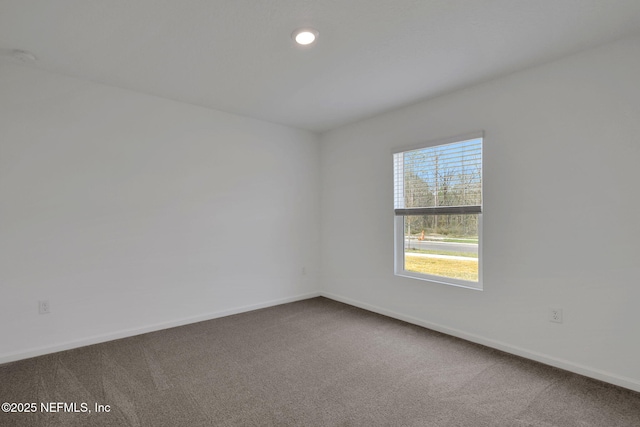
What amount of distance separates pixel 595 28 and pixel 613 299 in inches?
74.3

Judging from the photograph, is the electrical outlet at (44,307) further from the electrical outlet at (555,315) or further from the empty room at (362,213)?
the electrical outlet at (555,315)

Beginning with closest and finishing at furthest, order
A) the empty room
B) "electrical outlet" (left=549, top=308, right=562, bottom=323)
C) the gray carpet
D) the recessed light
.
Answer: the gray carpet, the empty room, the recessed light, "electrical outlet" (left=549, top=308, right=562, bottom=323)

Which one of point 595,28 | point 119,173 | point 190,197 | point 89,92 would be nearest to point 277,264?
point 190,197

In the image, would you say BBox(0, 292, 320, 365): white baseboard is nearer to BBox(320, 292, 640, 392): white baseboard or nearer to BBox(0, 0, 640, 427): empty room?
BBox(0, 0, 640, 427): empty room

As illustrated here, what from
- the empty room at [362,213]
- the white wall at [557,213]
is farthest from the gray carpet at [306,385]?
the white wall at [557,213]

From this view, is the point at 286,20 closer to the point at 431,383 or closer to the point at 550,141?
the point at 550,141

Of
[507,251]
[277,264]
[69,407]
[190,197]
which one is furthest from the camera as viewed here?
[277,264]

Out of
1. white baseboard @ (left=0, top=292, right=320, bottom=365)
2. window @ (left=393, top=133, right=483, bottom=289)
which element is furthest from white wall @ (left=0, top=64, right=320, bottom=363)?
window @ (left=393, top=133, right=483, bottom=289)

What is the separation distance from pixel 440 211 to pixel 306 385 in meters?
2.14

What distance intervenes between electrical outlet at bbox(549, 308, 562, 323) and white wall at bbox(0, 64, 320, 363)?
299 centimetres

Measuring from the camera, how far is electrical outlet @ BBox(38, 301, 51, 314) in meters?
2.71

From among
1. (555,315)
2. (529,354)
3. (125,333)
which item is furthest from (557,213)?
(125,333)

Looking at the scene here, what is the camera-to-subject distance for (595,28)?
6.86 feet

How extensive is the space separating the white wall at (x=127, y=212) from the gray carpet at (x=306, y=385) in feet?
1.39
